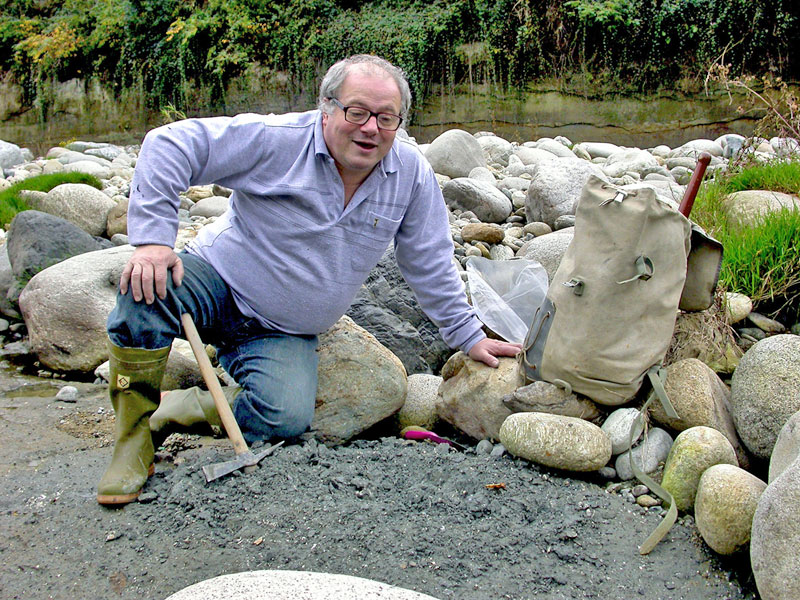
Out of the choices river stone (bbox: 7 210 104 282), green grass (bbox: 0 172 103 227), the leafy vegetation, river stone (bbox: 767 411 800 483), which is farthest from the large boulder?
the leafy vegetation

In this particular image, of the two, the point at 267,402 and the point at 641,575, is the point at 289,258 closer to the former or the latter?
the point at 267,402

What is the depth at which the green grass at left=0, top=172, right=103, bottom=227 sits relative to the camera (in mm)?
6551

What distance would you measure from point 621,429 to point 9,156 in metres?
10.6

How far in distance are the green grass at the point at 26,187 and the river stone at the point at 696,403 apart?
5.85 meters

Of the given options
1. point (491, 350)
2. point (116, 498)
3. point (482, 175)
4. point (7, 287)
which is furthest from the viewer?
point (482, 175)

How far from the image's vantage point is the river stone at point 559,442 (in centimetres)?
265

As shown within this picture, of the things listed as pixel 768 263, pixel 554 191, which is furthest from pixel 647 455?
pixel 554 191

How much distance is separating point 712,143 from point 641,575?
28.9 feet

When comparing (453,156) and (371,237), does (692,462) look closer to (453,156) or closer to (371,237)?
(371,237)

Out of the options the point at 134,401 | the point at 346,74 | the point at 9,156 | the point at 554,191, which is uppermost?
the point at 346,74

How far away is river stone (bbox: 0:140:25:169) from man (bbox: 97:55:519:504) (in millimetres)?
9038

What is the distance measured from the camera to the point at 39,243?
5.09 metres

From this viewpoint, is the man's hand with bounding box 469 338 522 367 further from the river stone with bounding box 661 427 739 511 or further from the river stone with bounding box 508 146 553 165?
the river stone with bounding box 508 146 553 165

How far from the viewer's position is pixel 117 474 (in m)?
2.52
